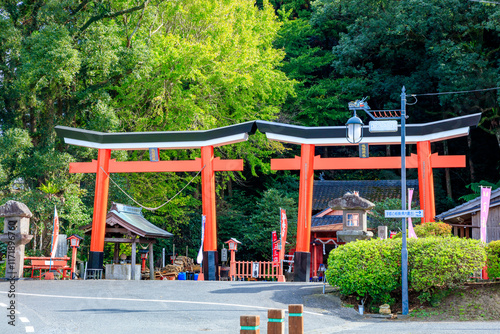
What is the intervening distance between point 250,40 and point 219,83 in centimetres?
319

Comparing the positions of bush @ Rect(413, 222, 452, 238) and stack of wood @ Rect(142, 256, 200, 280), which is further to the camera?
stack of wood @ Rect(142, 256, 200, 280)

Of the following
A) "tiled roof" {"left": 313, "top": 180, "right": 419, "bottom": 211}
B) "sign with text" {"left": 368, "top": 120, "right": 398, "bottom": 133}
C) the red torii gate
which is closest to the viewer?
"sign with text" {"left": 368, "top": 120, "right": 398, "bottom": 133}

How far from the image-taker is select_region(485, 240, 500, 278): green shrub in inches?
532

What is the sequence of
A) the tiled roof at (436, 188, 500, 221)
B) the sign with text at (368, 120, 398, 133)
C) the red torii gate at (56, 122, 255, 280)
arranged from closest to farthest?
the sign with text at (368, 120, 398, 133) < the tiled roof at (436, 188, 500, 221) < the red torii gate at (56, 122, 255, 280)

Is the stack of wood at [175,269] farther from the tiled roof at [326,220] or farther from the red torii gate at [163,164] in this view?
the tiled roof at [326,220]

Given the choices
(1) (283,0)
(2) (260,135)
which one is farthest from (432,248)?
(1) (283,0)

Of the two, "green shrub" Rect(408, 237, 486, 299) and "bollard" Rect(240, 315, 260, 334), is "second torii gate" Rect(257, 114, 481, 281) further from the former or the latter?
"bollard" Rect(240, 315, 260, 334)

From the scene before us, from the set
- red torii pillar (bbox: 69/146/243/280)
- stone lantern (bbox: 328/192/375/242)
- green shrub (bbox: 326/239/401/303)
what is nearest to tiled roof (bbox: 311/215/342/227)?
red torii pillar (bbox: 69/146/243/280)

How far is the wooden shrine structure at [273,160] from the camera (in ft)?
65.2

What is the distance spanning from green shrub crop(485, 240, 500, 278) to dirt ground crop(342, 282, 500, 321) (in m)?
0.26

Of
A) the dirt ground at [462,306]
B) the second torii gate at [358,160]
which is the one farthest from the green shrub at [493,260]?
the second torii gate at [358,160]

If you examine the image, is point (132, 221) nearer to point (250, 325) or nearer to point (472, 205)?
point (472, 205)

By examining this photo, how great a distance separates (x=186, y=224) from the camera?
28.7m

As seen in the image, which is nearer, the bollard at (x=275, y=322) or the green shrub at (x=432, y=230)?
the bollard at (x=275, y=322)
